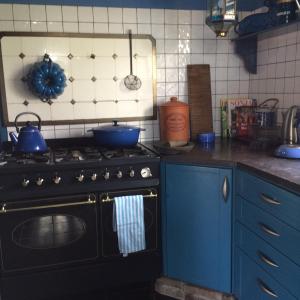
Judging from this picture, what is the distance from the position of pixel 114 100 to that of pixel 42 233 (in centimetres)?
99

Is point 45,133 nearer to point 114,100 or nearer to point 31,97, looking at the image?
point 31,97

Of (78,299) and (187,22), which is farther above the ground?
(187,22)

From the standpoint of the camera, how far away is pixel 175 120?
231 centimetres

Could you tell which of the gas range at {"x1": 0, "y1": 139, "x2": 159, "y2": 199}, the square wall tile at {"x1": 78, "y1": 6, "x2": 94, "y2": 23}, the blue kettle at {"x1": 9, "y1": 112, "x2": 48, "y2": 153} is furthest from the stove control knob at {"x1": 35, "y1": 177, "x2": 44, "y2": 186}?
the square wall tile at {"x1": 78, "y1": 6, "x2": 94, "y2": 23}

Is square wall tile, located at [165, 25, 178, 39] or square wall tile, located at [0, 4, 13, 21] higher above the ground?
square wall tile, located at [0, 4, 13, 21]

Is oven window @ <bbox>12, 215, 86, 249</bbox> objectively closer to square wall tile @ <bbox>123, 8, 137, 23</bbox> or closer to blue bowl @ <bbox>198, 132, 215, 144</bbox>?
blue bowl @ <bbox>198, 132, 215, 144</bbox>

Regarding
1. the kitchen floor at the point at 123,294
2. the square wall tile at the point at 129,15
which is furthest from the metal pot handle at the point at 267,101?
the kitchen floor at the point at 123,294

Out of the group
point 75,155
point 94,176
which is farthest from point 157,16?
point 94,176

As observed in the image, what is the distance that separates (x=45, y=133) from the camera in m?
2.35

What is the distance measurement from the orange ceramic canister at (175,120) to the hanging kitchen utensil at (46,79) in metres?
0.67

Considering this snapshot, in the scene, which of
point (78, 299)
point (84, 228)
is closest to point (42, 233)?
point (84, 228)

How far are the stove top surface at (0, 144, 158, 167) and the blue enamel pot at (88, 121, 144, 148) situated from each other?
37mm

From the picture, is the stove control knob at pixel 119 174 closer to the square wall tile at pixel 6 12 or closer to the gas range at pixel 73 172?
the gas range at pixel 73 172

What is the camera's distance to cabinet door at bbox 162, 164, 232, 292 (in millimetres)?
1881
